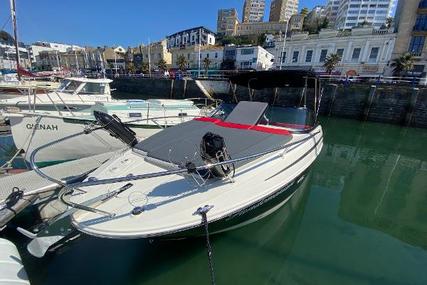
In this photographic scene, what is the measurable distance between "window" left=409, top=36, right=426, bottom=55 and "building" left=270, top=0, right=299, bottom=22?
97.3 metres

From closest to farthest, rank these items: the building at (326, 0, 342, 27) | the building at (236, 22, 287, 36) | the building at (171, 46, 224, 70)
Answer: the building at (171, 46, 224, 70)
the building at (236, 22, 287, 36)
the building at (326, 0, 342, 27)

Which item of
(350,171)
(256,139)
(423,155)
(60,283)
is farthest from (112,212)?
(423,155)

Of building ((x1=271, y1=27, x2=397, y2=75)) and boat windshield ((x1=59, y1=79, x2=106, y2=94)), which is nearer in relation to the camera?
boat windshield ((x1=59, y1=79, x2=106, y2=94))

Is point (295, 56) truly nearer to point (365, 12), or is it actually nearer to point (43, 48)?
point (365, 12)

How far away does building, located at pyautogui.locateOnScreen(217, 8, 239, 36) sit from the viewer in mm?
100250

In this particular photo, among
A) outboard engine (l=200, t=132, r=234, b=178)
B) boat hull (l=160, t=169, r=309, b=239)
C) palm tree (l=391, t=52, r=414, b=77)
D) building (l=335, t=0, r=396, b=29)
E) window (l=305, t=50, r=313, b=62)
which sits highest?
building (l=335, t=0, r=396, b=29)

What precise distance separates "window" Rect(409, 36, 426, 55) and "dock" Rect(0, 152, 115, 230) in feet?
117

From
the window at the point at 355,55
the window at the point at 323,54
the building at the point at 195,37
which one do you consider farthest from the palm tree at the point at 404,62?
the building at the point at 195,37

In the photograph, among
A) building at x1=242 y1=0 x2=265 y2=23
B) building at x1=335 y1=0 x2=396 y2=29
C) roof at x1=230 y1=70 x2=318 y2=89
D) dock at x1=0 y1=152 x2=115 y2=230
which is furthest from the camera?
building at x1=242 y1=0 x2=265 y2=23

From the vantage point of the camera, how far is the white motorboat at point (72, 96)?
1000 cm

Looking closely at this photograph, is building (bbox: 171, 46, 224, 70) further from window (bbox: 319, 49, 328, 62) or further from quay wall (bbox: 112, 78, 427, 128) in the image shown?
quay wall (bbox: 112, 78, 427, 128)

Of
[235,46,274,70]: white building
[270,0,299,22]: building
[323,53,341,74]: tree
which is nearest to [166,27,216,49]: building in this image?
[235,46,274,70]: white building

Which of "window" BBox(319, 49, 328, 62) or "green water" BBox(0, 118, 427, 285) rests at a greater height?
"window" BBox(319, 49, 328, 62)

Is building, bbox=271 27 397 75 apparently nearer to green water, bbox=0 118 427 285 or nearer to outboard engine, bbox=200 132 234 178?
green water, bbox=0 118 427 285
